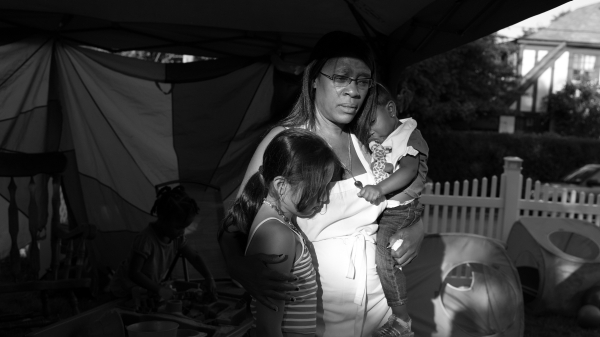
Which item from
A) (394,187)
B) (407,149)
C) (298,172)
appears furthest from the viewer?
(407,149)

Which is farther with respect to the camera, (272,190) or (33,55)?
(33,55)

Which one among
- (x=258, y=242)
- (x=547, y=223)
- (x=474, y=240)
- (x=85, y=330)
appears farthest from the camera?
(x=547, y=223)

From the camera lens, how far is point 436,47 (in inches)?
151

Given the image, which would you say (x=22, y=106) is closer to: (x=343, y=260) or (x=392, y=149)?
(x=392, y=149)

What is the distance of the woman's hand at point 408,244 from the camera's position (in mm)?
2174

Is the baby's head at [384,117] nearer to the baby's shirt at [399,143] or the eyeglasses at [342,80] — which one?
the baby's shirt at [399,143]

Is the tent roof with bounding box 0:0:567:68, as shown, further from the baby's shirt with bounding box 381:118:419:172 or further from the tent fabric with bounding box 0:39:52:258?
the baby's shirt with bounding box 381:118:419:172

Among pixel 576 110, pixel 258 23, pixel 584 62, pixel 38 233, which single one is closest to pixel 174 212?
pixel 38 233

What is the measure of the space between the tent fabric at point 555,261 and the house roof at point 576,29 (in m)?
23.3

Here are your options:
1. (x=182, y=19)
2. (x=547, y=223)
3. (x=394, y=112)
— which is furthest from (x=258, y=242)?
(x=547, y=223)

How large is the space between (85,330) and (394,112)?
1.86 m

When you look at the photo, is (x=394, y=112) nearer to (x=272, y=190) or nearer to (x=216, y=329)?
(x=272, y=190)

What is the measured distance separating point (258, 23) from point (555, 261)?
379 centimetres

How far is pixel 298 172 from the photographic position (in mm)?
1687
